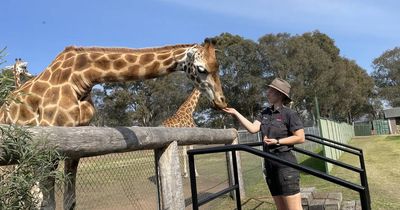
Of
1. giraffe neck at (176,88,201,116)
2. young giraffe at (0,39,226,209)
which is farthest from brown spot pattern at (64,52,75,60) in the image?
giraffe neck at (176,88,201,116)

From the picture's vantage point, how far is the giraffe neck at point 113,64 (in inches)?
193

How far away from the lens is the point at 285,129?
4539 mm

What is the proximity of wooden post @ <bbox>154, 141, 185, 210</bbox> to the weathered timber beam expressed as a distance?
13 cm

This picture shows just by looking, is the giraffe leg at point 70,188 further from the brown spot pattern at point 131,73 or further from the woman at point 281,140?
the woman at point 281,140

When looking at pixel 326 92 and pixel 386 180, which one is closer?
pixel 386 180

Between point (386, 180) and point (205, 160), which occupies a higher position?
point (205, 160)

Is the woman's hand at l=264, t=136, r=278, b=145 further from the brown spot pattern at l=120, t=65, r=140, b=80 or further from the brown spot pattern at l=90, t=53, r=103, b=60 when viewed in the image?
the brown spot pattern at l=90, t=53, r=103, b=60

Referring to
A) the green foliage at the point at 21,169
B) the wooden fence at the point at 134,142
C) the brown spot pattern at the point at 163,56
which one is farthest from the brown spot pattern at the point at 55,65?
the green foliage at the point at 21,169

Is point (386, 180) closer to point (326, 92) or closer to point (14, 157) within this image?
point (14, 157)

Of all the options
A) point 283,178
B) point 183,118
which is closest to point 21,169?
point 283,178

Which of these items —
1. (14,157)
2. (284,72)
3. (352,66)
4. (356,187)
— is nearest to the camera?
(14,157)

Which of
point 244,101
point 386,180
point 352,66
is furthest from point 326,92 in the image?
point 386,180

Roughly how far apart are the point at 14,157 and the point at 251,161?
9.31 metres

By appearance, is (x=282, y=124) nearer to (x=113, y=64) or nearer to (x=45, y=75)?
(x=113, y=64)
